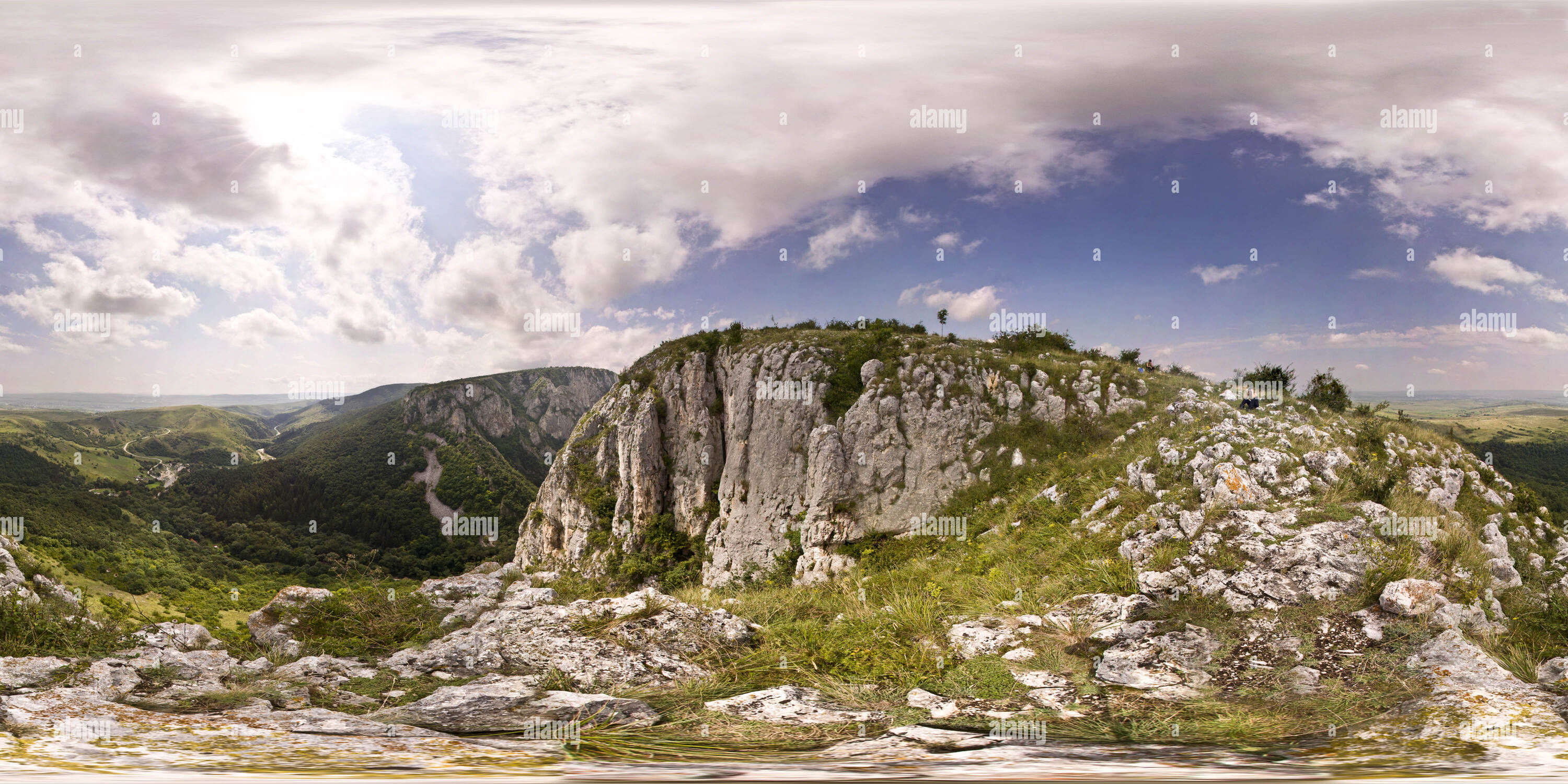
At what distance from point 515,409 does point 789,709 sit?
156141mm

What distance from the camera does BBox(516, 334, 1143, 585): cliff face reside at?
18938mm

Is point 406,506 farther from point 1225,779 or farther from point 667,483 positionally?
point 1225,779

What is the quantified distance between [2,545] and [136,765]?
7.74 meters

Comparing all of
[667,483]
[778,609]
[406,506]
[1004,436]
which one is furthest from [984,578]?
[406,506]

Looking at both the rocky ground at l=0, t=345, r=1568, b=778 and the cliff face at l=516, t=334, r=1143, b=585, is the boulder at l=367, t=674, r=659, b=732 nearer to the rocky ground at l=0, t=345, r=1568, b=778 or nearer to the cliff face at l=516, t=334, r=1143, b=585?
the rocky ground at l=0, t=345, r=1568, b=778

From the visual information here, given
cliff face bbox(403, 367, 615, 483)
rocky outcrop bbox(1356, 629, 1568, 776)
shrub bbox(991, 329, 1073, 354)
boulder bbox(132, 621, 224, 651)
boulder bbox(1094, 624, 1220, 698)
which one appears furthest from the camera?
cliff face bbox(403, 367, 615, 483)

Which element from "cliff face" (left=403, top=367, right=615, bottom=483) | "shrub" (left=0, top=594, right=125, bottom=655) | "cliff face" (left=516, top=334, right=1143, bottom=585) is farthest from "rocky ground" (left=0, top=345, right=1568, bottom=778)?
"cliff face" (left=403, top=367, right=615, bottom=483)

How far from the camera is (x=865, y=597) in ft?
30.4

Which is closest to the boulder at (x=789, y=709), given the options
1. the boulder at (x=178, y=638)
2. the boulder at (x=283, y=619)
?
the boulder at (x=283, y=619)

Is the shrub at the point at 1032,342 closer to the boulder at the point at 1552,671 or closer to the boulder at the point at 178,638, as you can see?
the boulder at the point at 1552,671

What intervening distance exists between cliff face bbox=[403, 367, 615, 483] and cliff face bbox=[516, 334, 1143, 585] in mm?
66133

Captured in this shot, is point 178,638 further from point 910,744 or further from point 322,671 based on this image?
point 910,744

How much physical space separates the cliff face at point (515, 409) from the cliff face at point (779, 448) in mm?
66133

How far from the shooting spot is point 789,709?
16.3 feet
